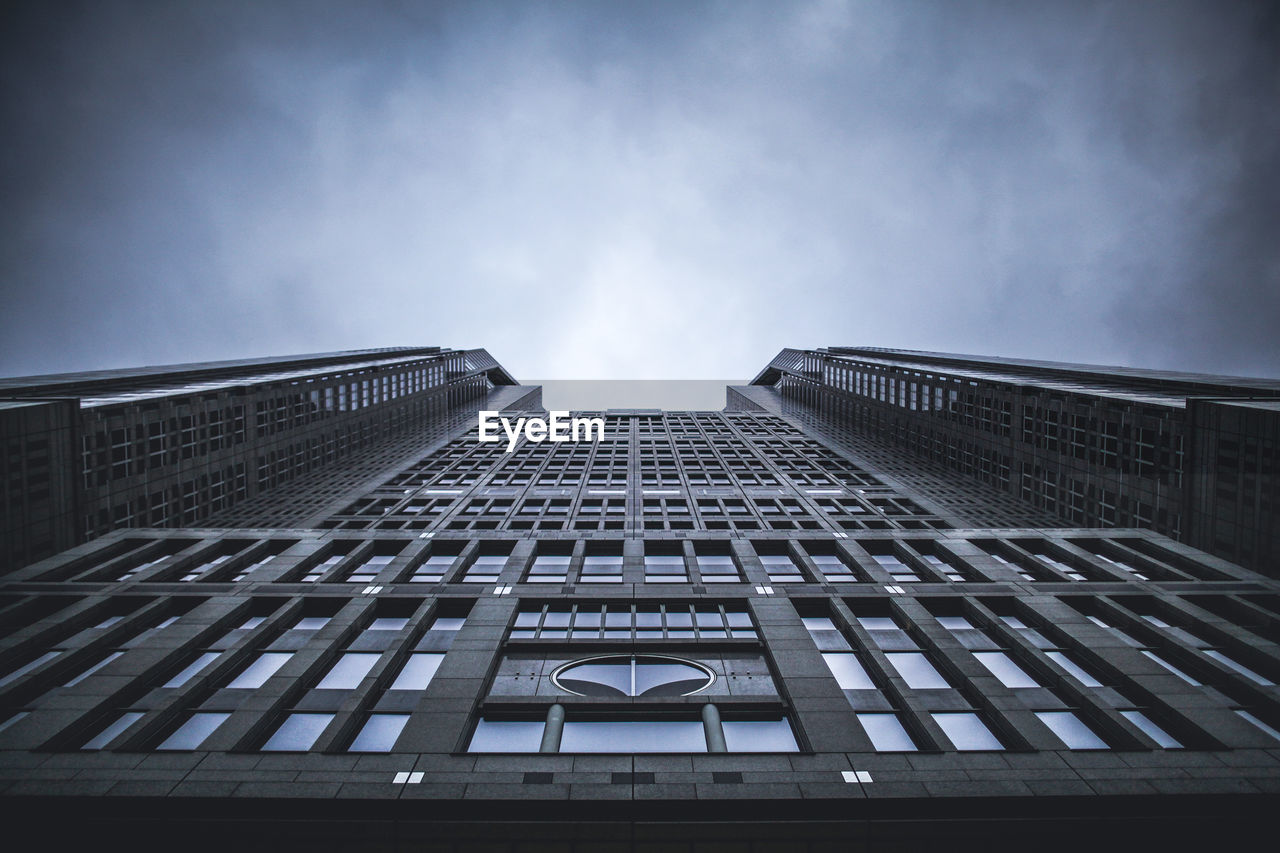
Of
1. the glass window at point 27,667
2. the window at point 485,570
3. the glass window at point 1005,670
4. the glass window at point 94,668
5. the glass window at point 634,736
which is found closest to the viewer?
the glass window at point 634,736

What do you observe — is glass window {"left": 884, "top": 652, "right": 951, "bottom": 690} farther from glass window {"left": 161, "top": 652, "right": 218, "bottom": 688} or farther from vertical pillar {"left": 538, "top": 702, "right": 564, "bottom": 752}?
glass window {"left": 161, "top": 652, "right": 218, "bottom": 688}

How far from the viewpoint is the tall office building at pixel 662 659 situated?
14.4m

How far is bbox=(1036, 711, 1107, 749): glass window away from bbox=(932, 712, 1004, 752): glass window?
6.16 feet

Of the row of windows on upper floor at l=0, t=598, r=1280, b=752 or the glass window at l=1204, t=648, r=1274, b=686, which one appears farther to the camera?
the glass window at l=1204, t=648, r=1274, b=686

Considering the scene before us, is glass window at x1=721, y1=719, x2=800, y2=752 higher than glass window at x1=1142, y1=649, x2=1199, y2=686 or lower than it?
lower

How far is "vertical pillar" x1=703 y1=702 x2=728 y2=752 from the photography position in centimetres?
1641

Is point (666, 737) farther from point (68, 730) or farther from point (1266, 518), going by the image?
point (1266, 518)

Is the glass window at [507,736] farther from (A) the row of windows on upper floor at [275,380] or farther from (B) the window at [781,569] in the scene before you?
(A) the row of windows on upper floor at [275,380]

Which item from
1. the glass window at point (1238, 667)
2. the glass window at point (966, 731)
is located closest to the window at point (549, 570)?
the glass window at point (966, 731)

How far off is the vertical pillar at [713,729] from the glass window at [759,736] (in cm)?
25

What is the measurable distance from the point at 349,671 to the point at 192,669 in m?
5.75

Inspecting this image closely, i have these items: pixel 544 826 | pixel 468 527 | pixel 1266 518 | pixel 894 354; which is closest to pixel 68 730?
pixel 544 826

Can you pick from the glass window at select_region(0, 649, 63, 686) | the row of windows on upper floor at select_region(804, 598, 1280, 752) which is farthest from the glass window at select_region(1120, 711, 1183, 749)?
the glass window at select_region(0, 649, 63, 686)

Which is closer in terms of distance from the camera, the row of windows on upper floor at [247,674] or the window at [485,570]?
the row of windows on upper floor at [247,674]
